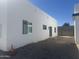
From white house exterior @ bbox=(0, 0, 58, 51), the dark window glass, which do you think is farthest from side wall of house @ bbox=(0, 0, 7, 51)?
the dark window glass

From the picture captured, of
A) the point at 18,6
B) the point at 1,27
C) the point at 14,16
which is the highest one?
the point at 18,6

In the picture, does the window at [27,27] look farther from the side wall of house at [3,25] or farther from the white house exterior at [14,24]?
the side wall of house at [3,25]

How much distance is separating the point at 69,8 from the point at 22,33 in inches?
301

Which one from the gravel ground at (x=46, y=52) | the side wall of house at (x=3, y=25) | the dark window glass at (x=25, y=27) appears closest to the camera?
the gravel ground at (x=46, y=52)

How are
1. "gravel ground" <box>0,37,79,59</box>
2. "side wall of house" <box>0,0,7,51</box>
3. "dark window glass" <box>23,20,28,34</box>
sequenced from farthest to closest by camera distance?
1. "dark window glass" <box>23,20,28,34</box>
2. "side wall of house" <box>0,0,7,51</box>
3. "gravel ground" <box>0,37,79,59</box>

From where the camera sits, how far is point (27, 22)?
49.9ft

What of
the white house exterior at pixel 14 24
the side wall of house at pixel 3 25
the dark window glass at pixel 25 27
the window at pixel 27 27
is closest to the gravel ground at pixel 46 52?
the white house exterior at pixel 14 24

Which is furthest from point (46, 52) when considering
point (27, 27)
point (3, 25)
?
point (27, 27)

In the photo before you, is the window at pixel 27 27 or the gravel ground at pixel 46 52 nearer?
the gravel ground at pixel 46 52

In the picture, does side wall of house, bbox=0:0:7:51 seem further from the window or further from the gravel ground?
the window

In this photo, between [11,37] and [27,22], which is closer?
[11,37]

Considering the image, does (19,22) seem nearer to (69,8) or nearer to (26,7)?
(26,7)

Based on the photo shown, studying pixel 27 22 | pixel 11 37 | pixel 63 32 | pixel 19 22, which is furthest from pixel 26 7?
pixel 63 32

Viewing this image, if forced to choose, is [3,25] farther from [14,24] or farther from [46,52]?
[46,52]
